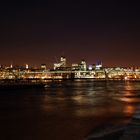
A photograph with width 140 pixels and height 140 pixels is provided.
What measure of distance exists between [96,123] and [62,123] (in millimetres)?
1910

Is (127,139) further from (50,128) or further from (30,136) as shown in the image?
(50,128)

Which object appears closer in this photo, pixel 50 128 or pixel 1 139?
pixel 1 139

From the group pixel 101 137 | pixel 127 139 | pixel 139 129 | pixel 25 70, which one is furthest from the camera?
pixel 25 70

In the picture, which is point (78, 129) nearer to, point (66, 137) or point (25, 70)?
point (66, 137)

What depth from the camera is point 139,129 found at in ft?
34.2

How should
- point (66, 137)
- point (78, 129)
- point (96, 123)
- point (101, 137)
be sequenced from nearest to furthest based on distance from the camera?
point (101, 137), point (66, 137), point (78, 129), point (96, 123)

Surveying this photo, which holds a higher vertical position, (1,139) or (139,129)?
(139,129)

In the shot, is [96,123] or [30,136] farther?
[96,123]

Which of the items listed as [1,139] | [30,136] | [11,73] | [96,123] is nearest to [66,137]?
[30,136]

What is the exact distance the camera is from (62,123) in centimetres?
2008

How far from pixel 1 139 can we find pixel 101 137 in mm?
5119

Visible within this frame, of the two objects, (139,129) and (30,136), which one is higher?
(139,129)

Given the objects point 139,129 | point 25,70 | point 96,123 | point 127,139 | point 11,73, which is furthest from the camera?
point 25,70

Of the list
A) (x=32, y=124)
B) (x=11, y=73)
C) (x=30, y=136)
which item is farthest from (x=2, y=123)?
(x=11, y=73)
